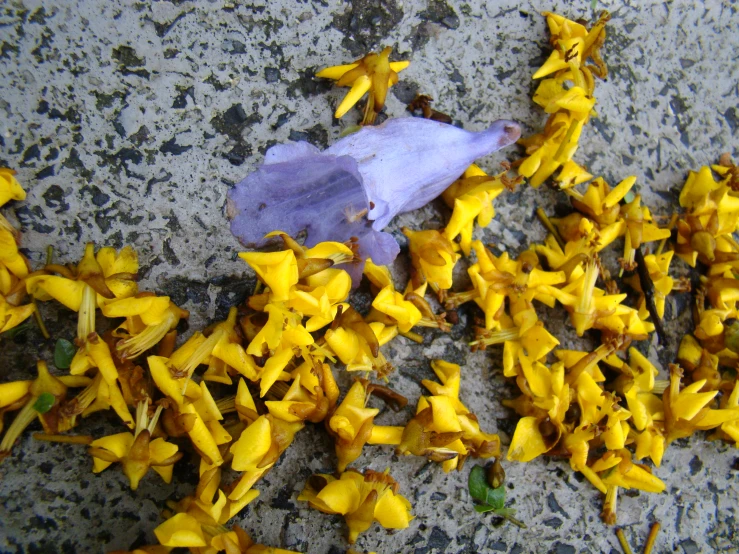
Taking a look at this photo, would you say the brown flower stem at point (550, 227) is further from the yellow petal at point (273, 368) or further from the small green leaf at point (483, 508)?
the yellow petal at point (273, 368)

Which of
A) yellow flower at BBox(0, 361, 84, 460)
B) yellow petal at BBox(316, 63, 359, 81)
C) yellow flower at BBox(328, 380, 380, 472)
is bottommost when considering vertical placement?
yellow flower at BBox(328, 380, 380, 472)

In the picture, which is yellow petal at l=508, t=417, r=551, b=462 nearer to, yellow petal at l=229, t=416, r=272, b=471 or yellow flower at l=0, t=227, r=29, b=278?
yellow petal at l=229, t=416, r=272, b=471

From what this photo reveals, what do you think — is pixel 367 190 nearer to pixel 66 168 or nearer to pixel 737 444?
pixel 66 168

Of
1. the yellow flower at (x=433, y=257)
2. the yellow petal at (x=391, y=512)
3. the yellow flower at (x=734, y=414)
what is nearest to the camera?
the yellow petal at (x=391, y=512)

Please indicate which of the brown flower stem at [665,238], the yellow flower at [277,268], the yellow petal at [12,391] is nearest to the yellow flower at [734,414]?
the brown flower stem at [665,238]

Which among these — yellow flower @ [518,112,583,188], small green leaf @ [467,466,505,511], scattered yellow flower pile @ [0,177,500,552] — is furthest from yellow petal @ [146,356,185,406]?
yellow flower @ [518,112,583,188]
